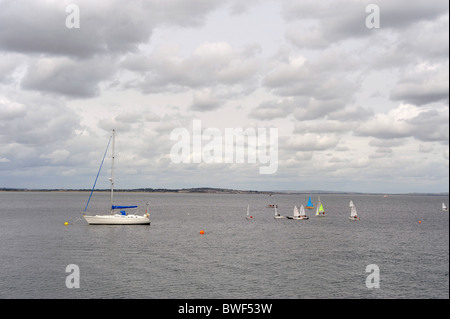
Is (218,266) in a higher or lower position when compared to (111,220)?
lower

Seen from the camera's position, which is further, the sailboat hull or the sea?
the sailboat hull

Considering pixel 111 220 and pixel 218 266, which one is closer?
pixel 218 266

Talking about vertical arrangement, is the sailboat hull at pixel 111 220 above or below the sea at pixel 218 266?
above

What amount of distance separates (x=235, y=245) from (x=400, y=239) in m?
41.1

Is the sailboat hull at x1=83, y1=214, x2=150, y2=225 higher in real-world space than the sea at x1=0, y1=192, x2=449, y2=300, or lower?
higher

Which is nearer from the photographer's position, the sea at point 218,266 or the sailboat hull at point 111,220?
the sea at point 218,266
